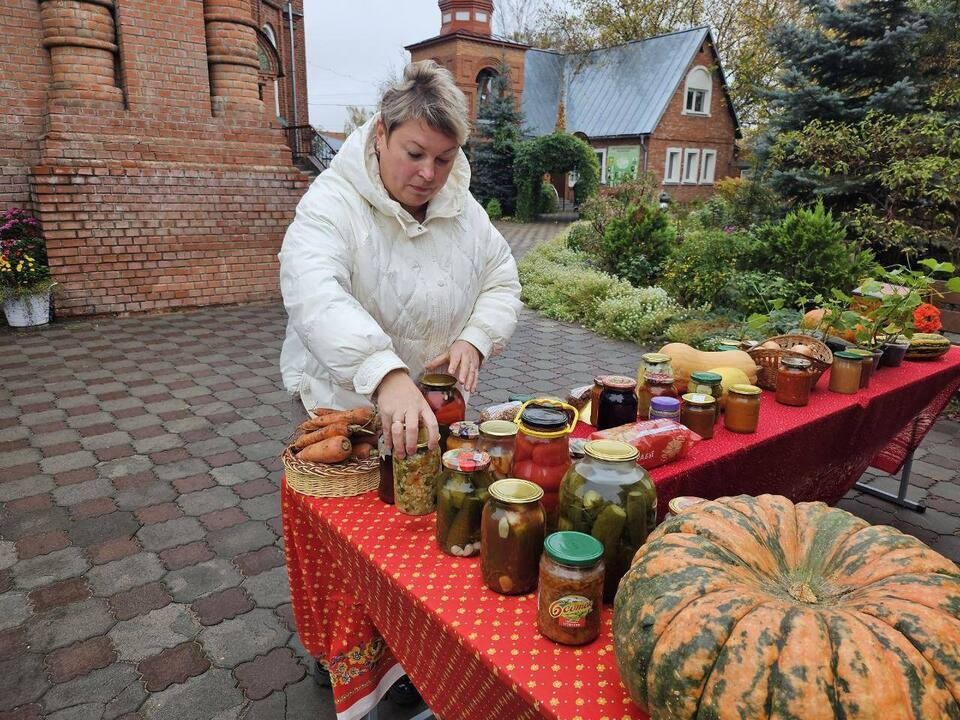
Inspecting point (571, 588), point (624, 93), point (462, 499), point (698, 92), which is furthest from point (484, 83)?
point (571, 588)

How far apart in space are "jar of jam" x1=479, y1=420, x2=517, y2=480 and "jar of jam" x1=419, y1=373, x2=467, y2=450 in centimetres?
19

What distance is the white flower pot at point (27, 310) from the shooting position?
24.5 feet

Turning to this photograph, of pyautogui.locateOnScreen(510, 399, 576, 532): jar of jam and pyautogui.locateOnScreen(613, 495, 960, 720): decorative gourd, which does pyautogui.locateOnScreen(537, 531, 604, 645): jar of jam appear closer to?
pyautogui.locateOnScreen(613, 495, 960, 720): decorative gourd

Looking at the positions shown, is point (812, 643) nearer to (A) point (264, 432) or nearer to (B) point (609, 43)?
(A) point (264, 432)

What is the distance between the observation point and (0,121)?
7594 millimetres

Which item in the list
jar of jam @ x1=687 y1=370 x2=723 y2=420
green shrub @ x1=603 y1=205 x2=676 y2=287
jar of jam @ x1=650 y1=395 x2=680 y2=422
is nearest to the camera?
jar of jam @ x1=650 y1=395 x2=680 y2=422

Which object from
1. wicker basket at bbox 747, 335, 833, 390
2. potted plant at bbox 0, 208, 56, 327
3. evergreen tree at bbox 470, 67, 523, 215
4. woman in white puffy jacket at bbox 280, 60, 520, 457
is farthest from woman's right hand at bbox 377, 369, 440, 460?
evergreen tree at bbox 470, 67, 523, 215

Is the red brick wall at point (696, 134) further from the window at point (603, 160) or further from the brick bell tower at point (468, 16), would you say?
the brick bell tower at point (468, 16)

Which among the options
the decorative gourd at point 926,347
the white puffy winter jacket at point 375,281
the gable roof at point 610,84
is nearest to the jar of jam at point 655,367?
the white puffy winter jacket at point 375,281

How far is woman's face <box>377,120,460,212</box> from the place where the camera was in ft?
5.98

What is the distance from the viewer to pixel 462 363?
6.64ft

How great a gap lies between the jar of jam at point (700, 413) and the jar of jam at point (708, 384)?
0.25 feet

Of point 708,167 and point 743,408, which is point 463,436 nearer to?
point 743,408

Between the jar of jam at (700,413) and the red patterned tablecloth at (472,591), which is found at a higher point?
the jar of jam at (700,413)
